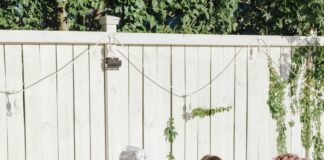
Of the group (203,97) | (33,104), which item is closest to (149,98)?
(203,97)

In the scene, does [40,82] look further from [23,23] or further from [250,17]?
[250,17]

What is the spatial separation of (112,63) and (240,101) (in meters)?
1.52

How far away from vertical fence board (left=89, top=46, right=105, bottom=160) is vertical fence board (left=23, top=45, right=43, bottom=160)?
17.2 inches

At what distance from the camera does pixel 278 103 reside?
5.44 m

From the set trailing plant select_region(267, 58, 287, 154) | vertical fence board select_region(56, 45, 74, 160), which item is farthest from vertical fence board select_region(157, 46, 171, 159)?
trailing plant select_region(267, 58, 287, 154)

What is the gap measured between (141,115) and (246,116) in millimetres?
1261

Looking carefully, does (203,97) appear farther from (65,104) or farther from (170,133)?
(65,104)

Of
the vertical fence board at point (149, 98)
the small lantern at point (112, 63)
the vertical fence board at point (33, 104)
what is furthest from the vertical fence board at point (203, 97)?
the vertical fence board at point (33, 104)

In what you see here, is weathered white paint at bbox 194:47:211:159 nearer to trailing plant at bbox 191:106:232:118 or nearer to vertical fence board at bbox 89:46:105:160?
trailing plant at bbox 191:106:232:118

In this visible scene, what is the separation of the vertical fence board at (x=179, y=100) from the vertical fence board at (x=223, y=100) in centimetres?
36

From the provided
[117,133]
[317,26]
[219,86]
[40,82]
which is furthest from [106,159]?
[317,26]

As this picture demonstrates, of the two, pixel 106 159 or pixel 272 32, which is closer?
pixel 106 159

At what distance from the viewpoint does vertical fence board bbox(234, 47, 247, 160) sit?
5129mm

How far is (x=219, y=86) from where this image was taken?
500cm
